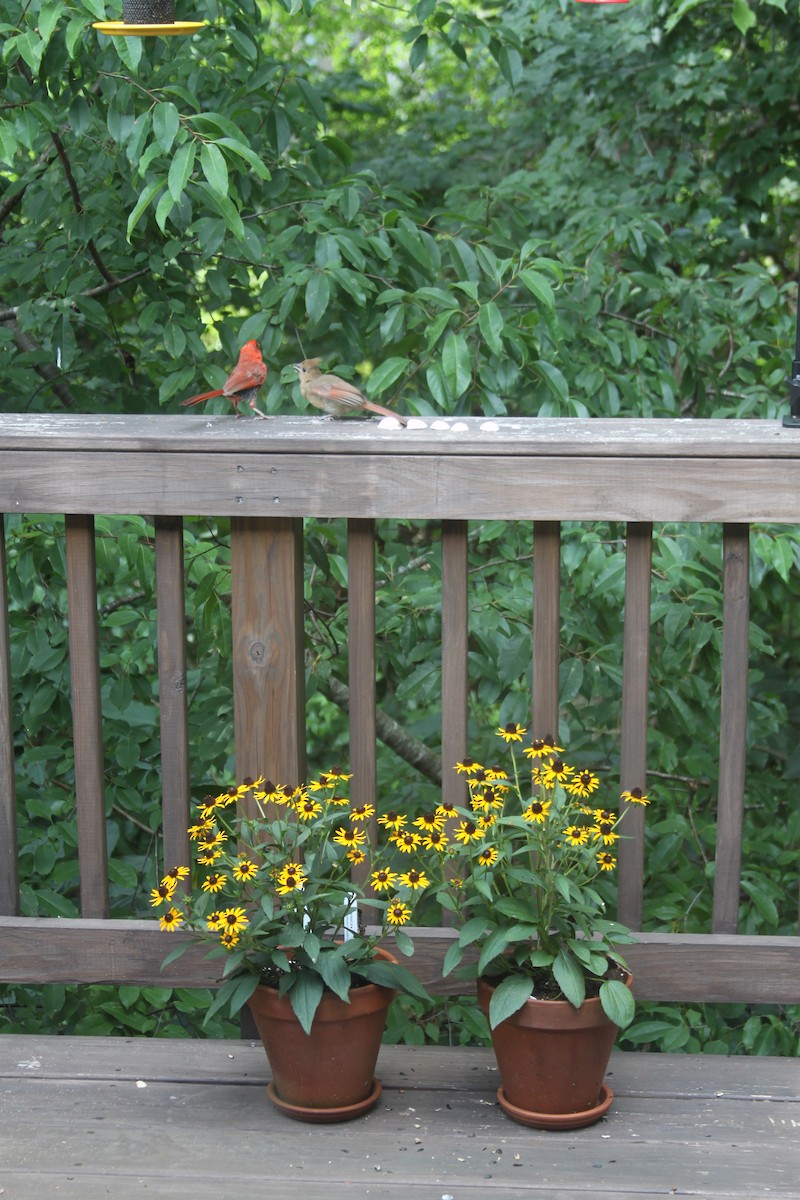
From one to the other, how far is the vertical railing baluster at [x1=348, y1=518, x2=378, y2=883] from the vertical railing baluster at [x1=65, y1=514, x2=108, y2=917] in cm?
38

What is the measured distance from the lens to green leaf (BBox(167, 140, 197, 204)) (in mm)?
2240

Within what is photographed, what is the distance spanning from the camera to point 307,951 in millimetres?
1845

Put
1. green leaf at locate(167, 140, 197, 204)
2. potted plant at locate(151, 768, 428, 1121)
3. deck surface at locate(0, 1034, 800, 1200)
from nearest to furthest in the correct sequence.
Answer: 1. deck surface at locate(0, 1034, 800, 1200)
2. potted plant at locate(151, 768, 428, 1121)
3. green leaf at locate(167, 140, 197, 204)

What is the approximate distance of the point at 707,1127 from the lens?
1.91m

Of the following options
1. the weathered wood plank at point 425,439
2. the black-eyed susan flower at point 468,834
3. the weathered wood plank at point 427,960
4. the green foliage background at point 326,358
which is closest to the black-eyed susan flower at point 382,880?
the black-eyed susan flower at point 468,834

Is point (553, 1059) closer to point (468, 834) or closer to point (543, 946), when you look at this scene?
point (543, 946)

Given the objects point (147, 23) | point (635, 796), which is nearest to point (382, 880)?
point (635, 796)

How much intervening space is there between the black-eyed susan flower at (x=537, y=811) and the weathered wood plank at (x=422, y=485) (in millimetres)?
399

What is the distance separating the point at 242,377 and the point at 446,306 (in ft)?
2.79

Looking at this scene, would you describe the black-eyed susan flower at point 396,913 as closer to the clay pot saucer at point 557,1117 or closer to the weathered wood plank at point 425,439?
the clay pot saucer at point 557,1117

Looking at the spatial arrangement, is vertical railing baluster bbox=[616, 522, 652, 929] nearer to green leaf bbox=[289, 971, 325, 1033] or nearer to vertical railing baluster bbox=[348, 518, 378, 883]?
vertical railing baluster bbox=[348, 518, 378, 883]

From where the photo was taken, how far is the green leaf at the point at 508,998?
1.82 meters

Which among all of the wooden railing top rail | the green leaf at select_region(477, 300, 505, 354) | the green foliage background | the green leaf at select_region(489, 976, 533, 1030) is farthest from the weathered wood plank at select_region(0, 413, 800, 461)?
the green leaf at select_region(489, 976, 533, 1030)

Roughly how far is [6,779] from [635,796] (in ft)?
3.11
